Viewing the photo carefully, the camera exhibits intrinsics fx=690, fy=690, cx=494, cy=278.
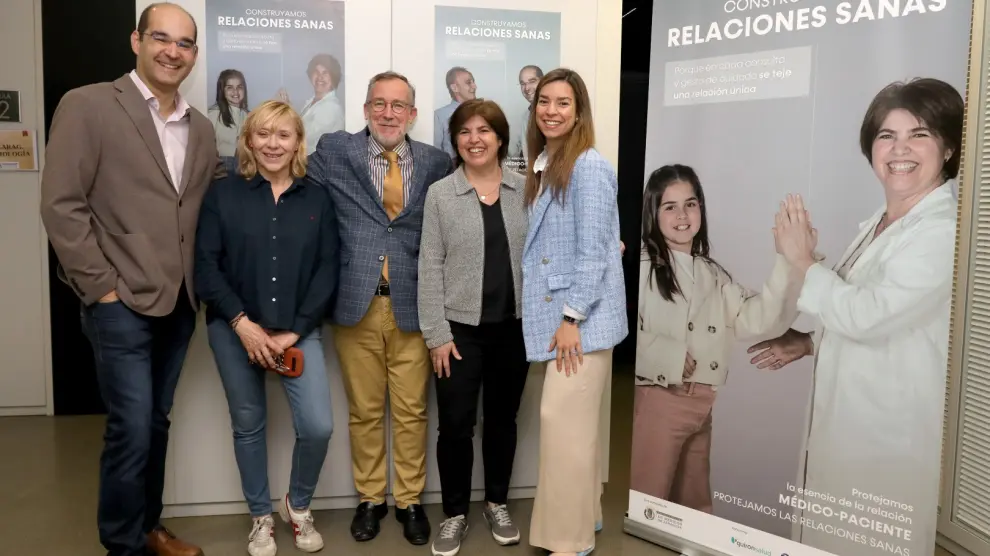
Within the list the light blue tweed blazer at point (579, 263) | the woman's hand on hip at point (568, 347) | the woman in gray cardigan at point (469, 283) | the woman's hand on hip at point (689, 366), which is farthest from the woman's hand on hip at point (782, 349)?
the woman in gray cardigan at point (469, 283)

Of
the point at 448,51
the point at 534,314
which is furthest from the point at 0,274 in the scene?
the point at 534,314

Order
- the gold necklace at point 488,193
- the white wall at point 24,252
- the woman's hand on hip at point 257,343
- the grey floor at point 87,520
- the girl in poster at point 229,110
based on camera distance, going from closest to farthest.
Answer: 1. the woman's hand on hip at point 257,343
2. the gold necklace at point 488,193
3. the grey floor at point 87,520
4. the girl in poster at point 229,110
5. the white wall at point 24,252

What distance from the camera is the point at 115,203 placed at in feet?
7.83

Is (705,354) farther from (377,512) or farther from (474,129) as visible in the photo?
(377,512)

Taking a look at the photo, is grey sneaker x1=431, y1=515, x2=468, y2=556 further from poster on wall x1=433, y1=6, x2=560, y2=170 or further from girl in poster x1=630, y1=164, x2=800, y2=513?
poster on wall x1=433, y1=6, x2=560, y2=170

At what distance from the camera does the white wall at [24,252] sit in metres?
4.30

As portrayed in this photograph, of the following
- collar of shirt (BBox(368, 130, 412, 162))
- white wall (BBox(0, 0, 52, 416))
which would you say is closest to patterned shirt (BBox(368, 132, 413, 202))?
collar of shirt (BBox(368, 130, 412, 162))

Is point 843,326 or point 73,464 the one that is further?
point 73,464

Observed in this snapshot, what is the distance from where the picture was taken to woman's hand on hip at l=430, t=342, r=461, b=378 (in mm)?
2670

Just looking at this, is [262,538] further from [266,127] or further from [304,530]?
[266,127]

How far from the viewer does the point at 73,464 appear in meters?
3.79

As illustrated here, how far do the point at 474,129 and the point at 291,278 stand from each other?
90 cm

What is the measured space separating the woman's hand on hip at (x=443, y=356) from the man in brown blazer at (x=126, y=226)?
96 cm

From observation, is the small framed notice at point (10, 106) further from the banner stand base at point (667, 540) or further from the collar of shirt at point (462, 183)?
the banner stand base at point (667, 540)
